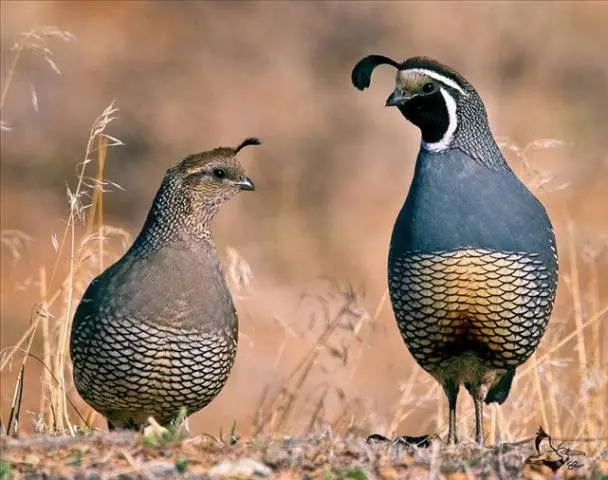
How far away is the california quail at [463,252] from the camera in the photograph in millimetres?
6258

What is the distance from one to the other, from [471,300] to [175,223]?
1.14 meters

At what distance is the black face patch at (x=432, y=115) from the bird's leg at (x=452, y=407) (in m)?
0.83

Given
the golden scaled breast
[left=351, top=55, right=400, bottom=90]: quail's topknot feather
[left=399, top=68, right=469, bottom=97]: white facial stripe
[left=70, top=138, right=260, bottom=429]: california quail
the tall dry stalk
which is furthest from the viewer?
[left=351, top=55, right=400, bottom=90]: quail's topknot feather

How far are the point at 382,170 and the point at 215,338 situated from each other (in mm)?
8903

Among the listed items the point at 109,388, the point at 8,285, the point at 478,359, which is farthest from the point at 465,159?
the point at 8,285

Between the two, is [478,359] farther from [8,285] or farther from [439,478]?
[8,285]

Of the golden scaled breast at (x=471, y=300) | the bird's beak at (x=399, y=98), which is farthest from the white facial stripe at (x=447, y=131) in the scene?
the golden scaled breast at (x=471, y=300)

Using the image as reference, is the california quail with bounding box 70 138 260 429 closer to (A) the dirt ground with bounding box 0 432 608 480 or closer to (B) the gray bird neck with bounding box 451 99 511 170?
(B) the gray bird neck with bounding box 451 99 511 170

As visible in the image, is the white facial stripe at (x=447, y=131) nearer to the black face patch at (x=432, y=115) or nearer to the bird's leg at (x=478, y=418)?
the black face patch at (x=432, y=115)

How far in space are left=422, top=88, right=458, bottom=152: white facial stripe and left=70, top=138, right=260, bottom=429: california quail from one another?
2.78 ft

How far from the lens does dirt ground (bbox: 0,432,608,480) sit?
192 inches

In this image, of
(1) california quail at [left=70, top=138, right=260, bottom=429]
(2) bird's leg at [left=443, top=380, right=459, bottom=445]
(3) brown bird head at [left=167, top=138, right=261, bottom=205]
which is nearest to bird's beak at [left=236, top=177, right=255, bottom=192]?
(3) brown bird head at [left=167, top=138, right=261, bottom=205]

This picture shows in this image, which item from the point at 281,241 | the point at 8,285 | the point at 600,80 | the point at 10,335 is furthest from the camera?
the point at 600,80

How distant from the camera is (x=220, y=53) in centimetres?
1733
